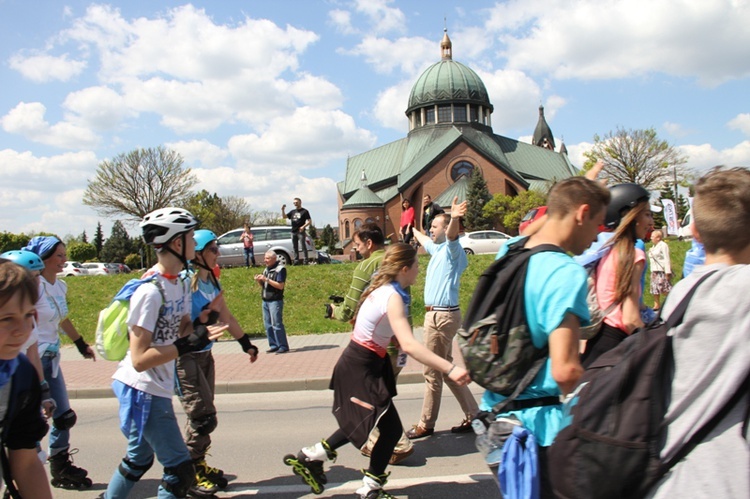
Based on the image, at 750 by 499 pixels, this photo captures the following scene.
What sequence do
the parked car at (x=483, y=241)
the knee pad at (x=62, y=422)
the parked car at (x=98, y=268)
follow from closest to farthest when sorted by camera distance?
the knee pad at (x=62, y=422)
the parked car at (x=483, y=241)
the parked car at (x=98, y=268)

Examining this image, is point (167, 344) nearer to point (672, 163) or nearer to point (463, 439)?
point (463, 439)

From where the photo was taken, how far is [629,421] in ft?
5.57

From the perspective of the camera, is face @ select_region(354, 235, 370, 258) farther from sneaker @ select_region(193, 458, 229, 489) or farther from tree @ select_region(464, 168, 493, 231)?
tree @ select_region(464, 168, 493, 231)

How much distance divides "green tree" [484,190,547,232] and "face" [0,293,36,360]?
180 ft

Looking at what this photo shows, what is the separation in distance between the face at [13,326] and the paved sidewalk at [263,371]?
21.3 ft

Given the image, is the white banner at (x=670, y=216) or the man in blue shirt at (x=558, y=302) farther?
the white banner at (x=670, y=216)

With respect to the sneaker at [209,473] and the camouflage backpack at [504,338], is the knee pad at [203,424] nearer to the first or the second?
the sneaker at [209,473]

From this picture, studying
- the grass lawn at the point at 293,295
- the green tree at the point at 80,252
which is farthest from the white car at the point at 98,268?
the green tree at the point at 80,252

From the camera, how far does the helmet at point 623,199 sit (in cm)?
362

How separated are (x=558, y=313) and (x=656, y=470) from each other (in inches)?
24.8

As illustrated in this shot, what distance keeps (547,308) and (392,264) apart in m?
1.99

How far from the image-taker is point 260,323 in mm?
14672

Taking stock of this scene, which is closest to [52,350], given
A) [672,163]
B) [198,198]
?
[672,163]

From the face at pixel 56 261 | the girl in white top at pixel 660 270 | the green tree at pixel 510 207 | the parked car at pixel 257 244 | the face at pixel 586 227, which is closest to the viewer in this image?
the face at pixel 586 227
